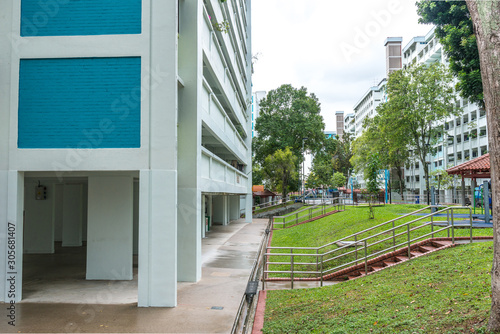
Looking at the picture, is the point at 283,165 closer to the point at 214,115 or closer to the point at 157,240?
the point at 214,115

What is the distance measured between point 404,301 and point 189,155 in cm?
590

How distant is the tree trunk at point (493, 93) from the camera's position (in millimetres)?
4926

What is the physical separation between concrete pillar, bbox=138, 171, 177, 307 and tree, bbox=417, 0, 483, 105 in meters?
14.6

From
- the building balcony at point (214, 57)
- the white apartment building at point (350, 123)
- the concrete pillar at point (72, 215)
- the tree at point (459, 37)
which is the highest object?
the white apartment building at point (350, 123)

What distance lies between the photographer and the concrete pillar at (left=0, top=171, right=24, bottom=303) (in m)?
7.76

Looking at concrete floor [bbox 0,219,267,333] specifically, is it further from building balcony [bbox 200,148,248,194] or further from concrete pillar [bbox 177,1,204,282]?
building balcony [bbox 200,148,248,194]

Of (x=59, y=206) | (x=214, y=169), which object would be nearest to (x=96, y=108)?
(x=214, y=169)

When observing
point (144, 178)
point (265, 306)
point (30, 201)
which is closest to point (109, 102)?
point (144, 178)

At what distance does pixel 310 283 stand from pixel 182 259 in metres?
3.67

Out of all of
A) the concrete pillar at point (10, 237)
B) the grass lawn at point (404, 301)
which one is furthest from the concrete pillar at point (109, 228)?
the grass lawn at point (404, 301)

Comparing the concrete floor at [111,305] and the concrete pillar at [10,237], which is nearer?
the concrete floor at [111,305]

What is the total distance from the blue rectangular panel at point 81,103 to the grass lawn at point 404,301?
4652 mm

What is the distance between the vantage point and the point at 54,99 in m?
8.09

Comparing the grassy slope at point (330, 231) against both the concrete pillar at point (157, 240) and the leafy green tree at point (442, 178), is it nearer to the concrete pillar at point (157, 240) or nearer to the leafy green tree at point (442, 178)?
the concrete pillar at point (157, 240)
